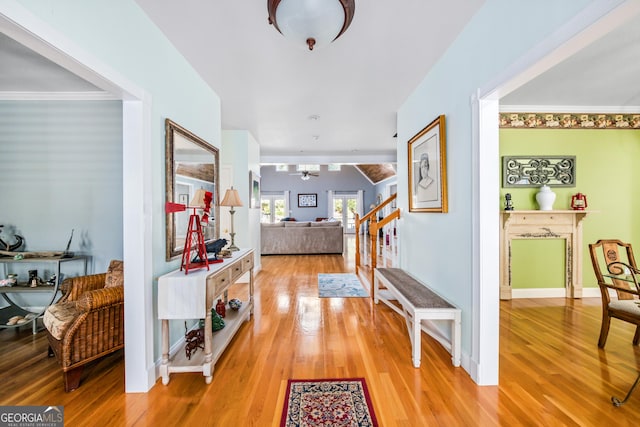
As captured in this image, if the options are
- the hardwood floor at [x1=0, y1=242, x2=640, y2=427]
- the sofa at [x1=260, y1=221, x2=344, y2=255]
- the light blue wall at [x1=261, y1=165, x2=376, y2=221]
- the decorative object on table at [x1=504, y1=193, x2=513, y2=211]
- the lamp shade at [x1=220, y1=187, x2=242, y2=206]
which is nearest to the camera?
the hardwood floor at [x1=0, y1=242, x2=640, y2=427]

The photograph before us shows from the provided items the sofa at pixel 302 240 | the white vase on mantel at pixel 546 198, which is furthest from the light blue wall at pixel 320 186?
the white vase on mantel at pixel 546 198

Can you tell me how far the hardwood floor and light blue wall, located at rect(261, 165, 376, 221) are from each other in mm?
9567

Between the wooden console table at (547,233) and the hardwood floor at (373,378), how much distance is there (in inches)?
32.2

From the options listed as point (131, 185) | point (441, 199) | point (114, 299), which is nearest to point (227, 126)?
point (131, 185)

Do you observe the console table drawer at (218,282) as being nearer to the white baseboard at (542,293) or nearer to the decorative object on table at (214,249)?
the decorative object on table at (214,249)

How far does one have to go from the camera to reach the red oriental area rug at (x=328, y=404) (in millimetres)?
1479

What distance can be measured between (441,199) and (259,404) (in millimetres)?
2019

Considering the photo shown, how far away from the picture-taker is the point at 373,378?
186 cm

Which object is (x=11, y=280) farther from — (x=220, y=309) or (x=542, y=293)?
(x=542, y=293)

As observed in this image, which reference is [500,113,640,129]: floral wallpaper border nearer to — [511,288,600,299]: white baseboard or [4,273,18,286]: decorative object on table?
[511,288,600,299]: white baseboard

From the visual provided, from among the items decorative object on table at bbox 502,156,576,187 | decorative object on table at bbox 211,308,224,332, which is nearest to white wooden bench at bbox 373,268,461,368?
decorative object on table at bbox 211,308,224,332

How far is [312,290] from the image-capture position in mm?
3996

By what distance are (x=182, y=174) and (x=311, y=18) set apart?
157 centimetres

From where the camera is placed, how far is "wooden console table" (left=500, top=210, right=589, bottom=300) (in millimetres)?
3553
